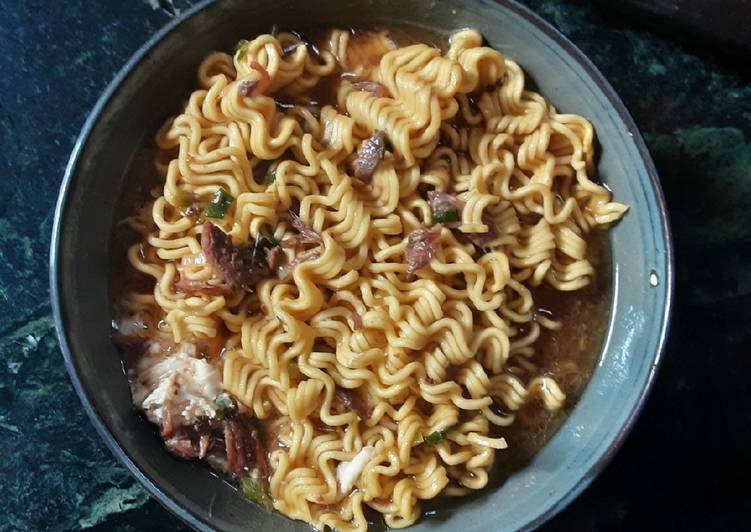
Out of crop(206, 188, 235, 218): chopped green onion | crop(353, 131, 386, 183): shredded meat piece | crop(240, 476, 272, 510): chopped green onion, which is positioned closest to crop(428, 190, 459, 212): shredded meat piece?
crop(353, 131, 386, 183): shredded meat piece

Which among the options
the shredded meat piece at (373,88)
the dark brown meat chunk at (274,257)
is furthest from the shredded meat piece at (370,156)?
the dark brown meat chunk at (274,257)

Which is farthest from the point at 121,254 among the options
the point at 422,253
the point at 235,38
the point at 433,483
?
the point at 433,483

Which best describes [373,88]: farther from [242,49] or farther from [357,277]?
[357,277]

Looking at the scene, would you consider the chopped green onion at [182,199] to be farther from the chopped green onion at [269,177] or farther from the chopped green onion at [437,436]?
the chopped green onion at [437,436]

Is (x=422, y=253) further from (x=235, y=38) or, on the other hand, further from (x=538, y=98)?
(x=235, y=38)

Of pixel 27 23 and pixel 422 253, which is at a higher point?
pixel 27 23

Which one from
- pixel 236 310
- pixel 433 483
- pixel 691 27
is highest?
pixel 691 27

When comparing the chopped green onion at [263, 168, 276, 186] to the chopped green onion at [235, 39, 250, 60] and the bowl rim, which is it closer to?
the chopped green onion at [235, 39, 250, 60]
